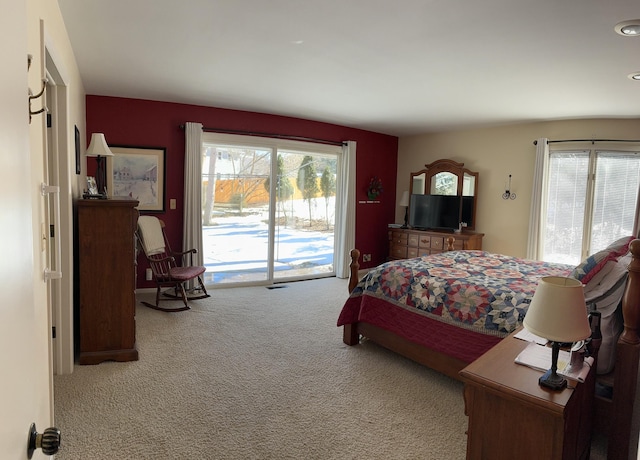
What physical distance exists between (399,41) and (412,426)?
2552 mm

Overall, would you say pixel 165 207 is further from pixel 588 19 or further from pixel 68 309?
pixel 588 19

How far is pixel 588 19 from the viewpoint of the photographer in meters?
2.39

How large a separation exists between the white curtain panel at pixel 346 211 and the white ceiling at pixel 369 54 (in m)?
1.40

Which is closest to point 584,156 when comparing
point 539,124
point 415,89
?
point 539,124

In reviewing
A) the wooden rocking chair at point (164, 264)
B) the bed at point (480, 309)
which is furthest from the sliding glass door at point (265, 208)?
the bed at point (480, 309)

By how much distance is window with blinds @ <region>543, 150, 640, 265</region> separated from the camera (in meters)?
4.84

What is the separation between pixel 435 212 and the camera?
249 inches

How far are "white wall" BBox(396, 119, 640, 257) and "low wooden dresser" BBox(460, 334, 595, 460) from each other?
419 cm

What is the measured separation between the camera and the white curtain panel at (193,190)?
5.02 m

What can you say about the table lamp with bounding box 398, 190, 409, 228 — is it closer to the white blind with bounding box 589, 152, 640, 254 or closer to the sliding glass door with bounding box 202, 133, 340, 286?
the sliding glass door with bounding box 202, 133, 340, 286

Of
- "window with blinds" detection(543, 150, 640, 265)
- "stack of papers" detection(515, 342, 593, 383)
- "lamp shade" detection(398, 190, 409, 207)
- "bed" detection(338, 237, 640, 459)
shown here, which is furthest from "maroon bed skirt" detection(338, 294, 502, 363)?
"lamp shade" detection(398, 190, 409, 207)

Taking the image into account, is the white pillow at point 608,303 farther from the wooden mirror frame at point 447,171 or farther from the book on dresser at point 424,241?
the wooden mirror frame at point 447,171

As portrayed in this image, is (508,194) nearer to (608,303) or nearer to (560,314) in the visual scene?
(608,303)

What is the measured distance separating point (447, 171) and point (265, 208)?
9.64 ft
